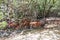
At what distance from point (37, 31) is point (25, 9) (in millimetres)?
985

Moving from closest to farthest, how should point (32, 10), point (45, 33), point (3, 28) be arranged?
point (45, 33) < point (3, 28) < point (32, 10)

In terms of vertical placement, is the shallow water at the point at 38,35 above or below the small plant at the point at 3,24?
below

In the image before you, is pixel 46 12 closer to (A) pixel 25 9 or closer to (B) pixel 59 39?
(A) pixel 25 9

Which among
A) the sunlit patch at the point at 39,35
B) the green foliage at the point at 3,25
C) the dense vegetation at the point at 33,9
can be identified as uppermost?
the dense vegetation at the point at 33,9

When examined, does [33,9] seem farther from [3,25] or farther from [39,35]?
[39,35]

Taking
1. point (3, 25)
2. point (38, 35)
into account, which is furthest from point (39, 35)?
point (3, 25)

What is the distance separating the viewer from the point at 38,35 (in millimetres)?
4059

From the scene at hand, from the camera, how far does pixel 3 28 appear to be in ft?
15.6

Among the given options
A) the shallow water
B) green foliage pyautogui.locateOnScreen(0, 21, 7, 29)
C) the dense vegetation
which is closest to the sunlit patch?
the shallow water

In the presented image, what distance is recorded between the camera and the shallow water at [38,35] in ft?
12.9

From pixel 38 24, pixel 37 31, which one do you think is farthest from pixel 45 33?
pixel 38 24

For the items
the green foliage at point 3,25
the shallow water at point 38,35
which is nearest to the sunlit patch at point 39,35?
the shallow water at point 38,35

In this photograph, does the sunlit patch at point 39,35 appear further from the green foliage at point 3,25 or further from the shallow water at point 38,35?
the green foliage at point 3,25

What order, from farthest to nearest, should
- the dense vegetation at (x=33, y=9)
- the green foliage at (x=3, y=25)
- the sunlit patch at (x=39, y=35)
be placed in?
1. the dense vegetation at (x=33, y=9)
2. the green foliage at (x=3, y=25)
3. the sunlit patch at (x=39, y=35)
